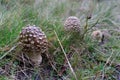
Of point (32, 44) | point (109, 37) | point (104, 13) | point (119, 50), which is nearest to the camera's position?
point (32, 44)

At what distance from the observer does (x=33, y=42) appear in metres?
1.81

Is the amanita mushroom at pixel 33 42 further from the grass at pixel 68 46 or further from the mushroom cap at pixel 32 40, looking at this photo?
the grass at pixel 68 46

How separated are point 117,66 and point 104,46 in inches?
13.0

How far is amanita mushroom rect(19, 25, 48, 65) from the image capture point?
5.95 feet

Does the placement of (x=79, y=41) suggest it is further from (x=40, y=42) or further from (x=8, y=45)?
(x=8, y=45)

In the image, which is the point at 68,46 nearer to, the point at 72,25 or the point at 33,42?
the point at 72,25

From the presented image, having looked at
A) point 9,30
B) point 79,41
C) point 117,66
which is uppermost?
point 9,30

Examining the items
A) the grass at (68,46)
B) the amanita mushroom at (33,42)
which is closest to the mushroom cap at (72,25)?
the grass at (68,46)

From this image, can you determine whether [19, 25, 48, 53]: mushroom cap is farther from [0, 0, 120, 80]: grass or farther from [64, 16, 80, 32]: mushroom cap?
[64, 16, 80, 32]: mushroom cap

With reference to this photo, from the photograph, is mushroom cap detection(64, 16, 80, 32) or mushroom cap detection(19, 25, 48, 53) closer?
mushroom cap detection(19, 25, 48, 53)

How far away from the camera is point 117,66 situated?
2.08 metres

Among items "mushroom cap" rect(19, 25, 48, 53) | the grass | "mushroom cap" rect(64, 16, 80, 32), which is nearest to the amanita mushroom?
"mushroom cap" rect(19, 25, 48, 53)

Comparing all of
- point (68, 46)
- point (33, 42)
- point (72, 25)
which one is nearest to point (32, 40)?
point (33, 42)

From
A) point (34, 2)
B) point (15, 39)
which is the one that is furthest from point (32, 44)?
point (34, 2)
